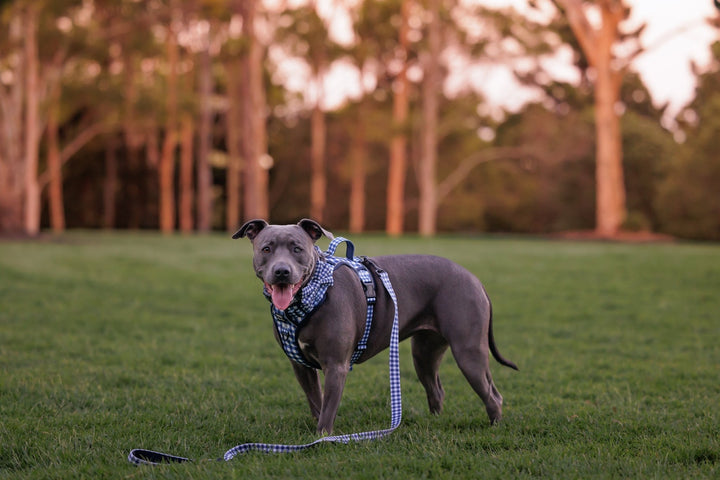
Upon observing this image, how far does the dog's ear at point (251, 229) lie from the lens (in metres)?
4.64

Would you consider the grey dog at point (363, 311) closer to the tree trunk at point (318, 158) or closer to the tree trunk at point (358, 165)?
the tree trunk at point (318, 158)

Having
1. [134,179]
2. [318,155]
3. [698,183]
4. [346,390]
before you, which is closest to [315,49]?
[318,155]

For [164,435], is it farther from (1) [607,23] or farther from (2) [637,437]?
(1) [607,23]

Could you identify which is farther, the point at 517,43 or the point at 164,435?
the point at 517,43

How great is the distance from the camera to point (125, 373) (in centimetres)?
666

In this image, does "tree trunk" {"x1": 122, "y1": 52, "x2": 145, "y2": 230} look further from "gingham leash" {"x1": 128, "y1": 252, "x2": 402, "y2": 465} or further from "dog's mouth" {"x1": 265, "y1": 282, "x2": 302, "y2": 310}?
"dog's mouth" {"x1": 265, "y1": 282, "x2": 302, "y2": 310}

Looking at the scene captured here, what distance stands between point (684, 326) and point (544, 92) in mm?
38412

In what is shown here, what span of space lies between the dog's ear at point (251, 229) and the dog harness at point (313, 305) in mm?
389

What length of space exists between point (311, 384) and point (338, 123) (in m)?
42.2

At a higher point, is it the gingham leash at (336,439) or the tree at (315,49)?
the tree at (315,49)

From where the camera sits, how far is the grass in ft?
13.7

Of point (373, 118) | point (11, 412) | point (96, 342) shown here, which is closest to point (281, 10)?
point (373, 118)

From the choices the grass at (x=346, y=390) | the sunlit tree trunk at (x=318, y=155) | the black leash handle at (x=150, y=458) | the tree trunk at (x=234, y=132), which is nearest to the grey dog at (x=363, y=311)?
the grass at (x=346, y=390)

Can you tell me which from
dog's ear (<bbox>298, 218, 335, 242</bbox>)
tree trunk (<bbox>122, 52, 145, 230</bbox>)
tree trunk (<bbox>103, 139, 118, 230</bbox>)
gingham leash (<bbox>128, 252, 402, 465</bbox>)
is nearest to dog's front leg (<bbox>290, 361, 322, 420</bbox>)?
gingham leash (<bbox>128, 252, 402, 465</bbox>)
